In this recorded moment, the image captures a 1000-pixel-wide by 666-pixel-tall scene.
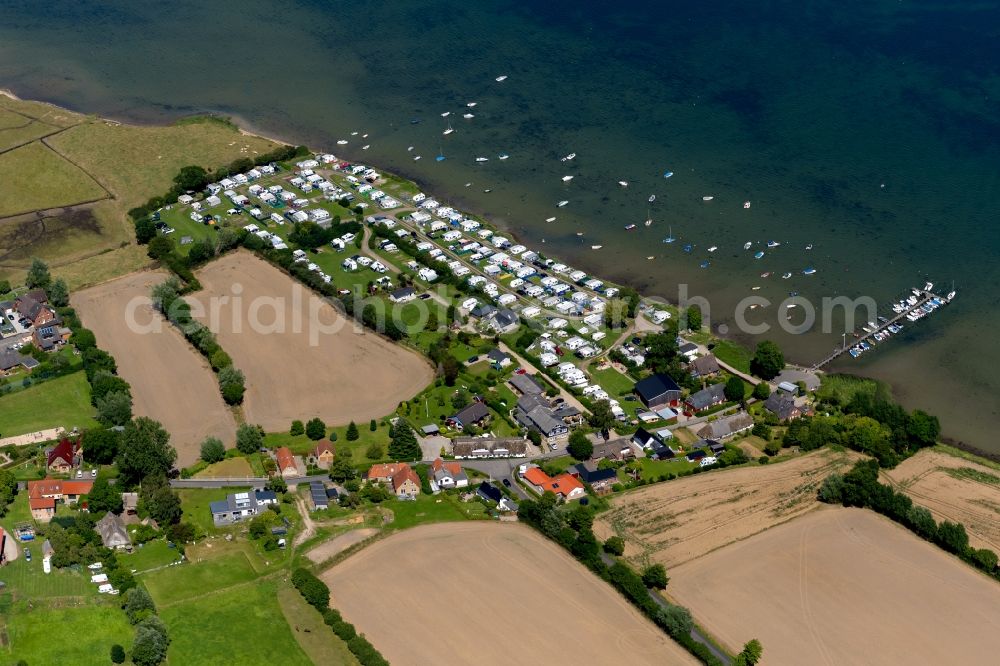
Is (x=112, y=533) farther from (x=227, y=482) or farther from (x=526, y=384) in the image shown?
(x=526, y=384)

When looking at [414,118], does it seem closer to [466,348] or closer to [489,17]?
[489,17]

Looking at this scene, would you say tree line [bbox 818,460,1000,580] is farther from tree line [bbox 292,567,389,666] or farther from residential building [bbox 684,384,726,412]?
tree line [bbox 292,567,389,666]

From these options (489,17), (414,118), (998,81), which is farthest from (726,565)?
(489,17)

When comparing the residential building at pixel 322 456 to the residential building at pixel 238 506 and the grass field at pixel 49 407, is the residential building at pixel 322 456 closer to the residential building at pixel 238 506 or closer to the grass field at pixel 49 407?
the residential building at pixel 238 506

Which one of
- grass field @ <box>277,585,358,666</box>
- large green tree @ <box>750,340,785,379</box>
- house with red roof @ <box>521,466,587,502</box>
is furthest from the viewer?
large green tree @ <box>750,340,785,379</box>

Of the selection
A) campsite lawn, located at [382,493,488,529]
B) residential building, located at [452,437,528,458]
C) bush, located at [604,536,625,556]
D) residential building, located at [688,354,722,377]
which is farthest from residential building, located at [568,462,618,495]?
residential building, located at [688,354,722,377]

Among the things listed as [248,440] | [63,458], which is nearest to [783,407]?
[248,440]
